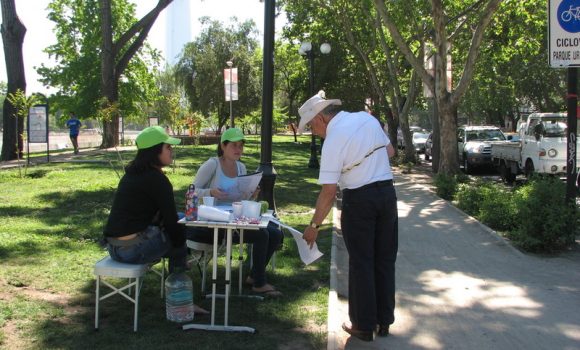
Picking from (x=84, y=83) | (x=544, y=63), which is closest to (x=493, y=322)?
(x=84, y=83)

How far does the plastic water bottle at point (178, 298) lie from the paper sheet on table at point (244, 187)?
1.18 metres

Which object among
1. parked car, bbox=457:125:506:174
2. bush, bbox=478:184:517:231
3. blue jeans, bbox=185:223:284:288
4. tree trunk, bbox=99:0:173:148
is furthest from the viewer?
tree trunk, bbox=99:0:173:148

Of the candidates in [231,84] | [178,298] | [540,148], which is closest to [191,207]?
[178,298]

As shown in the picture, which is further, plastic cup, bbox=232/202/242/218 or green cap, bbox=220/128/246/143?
green cap, bbox=220/128/246/143

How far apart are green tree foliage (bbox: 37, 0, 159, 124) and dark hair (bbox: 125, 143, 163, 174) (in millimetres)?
33850

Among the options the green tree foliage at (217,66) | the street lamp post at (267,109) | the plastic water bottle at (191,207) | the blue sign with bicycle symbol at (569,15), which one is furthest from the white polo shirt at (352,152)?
the green tree foliage at (217,66)

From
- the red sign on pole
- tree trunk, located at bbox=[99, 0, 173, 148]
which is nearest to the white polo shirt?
the red sign on pole

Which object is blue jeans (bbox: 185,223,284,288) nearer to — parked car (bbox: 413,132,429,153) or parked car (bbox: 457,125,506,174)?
parked car (bbox: 457,125,506,174)

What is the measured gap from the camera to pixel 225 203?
5.51 metres

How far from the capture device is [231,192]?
5582 mm

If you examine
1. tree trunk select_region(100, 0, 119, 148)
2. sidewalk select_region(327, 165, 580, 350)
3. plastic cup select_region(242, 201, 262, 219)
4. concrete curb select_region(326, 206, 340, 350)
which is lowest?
sidewalk select_region(327, 165, 580, 350)

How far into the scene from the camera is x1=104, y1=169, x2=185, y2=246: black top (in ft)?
14.3

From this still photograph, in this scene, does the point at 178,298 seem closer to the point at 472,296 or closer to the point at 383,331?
the point at 383,331

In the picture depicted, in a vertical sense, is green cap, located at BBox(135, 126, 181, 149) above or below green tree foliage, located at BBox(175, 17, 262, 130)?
below
